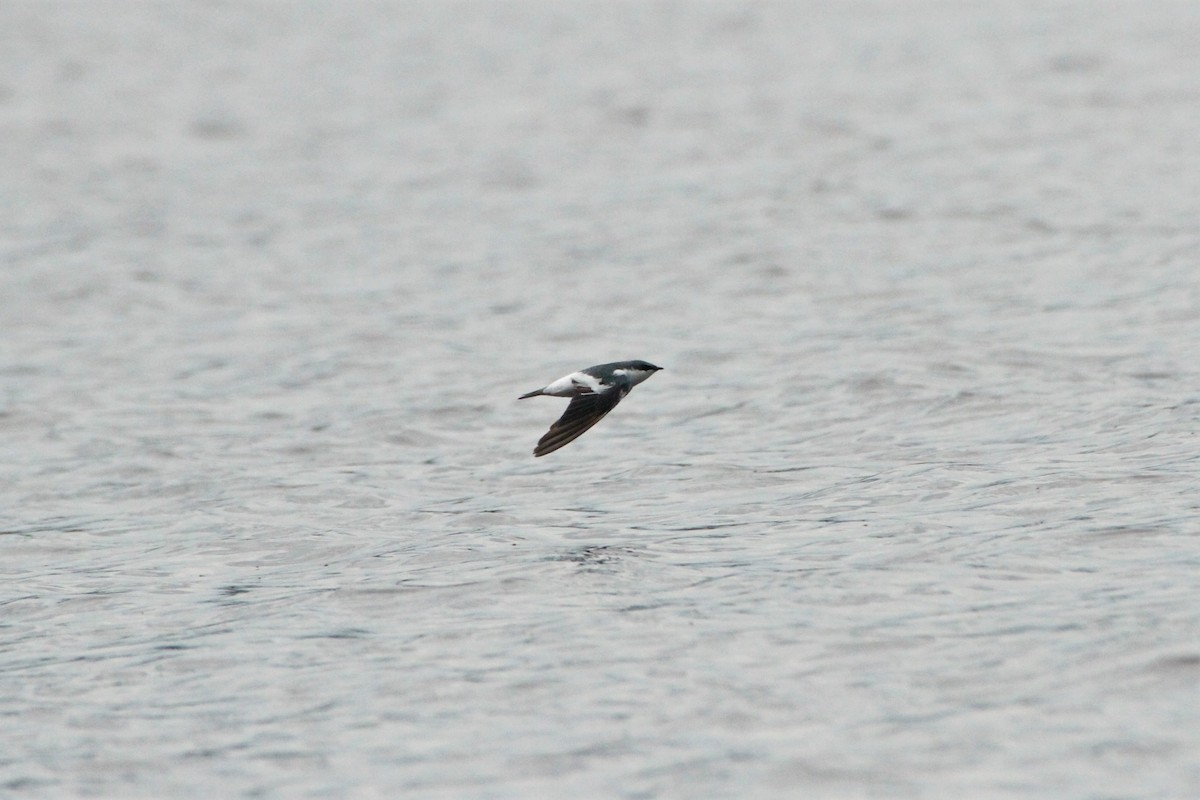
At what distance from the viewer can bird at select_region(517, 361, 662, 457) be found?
1014 cm

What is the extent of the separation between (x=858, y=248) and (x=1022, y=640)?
12.3 m

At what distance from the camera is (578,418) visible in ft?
33.7

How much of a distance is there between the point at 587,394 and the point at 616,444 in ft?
9.58

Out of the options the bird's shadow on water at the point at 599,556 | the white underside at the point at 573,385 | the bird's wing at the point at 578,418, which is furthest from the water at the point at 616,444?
the white underside at the point at 573,385

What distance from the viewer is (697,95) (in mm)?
31266

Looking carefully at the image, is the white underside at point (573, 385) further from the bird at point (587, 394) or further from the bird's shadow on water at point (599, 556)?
the bird's shadow on water at point (599, 556)

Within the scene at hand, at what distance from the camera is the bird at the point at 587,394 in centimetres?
1014

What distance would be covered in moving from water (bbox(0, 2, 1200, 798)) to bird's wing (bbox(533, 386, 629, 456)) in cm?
70

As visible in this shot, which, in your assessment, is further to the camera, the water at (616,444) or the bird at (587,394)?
the bird at (587,394)

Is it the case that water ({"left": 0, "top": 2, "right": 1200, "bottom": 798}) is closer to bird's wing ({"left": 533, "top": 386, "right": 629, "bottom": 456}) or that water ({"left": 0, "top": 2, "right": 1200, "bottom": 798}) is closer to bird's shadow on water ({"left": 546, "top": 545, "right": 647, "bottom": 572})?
bird's shadow on water ({"left": 546, "top": 545, "right": 647, "bottom": 572})

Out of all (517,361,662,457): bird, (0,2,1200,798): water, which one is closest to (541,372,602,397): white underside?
(517,361,662,457): bird

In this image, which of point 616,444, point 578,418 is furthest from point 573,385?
point 616,444

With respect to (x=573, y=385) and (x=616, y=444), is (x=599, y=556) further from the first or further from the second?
(x=616, y=444)

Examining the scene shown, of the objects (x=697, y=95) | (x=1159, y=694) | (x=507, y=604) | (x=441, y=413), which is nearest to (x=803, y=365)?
(x=441, y=413)
